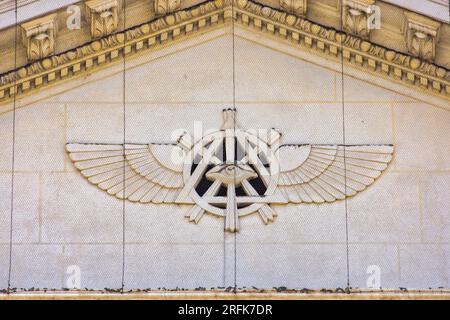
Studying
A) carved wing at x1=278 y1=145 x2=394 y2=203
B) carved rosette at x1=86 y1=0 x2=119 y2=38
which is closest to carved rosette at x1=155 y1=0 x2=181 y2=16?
carved rosette at x1=86 y1=0 x2=119 y2=38

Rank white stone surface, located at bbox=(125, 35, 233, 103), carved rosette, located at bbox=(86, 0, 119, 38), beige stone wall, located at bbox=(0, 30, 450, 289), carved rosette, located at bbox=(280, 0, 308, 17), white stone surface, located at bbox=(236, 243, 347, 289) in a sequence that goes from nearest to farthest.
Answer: white stone surface, located at bbox=(236, 243, 347, 289) < beige stone wall, located at bbox=(0, 30, 450, 289) < carved rosette, located at bbox=(86, 0, 119, 38) < carved rosette, located at bbox=(280, 0, 308, 17) < white stone surface, located at bbox=(125, 35, 233, 103)

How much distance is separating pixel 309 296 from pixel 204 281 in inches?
54.6

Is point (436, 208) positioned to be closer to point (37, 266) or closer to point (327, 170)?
point (327, 170)

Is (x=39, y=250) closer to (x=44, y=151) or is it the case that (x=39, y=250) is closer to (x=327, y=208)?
(x=44, y=151)

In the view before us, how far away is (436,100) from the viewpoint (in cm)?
2753

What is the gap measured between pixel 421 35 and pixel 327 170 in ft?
6.07

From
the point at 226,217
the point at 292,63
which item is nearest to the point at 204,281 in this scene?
the point at 226,217

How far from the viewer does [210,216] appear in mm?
27156

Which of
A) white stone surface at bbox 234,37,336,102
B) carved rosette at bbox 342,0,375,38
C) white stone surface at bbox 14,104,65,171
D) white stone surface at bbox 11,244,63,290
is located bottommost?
white stone surface at bbox 11,244,63,290

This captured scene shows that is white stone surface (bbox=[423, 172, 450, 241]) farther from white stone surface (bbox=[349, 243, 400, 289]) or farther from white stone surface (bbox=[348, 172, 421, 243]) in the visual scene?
white stone surface (bbox=[349, 243, 400, 289])

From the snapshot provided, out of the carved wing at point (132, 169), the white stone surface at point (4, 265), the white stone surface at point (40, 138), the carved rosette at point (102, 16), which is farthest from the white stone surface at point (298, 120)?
the white stone surface at point (4, 265)

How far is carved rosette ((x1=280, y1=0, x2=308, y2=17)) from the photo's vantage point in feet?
90.0

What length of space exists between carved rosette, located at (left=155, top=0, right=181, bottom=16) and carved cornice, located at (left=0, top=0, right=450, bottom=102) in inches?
2.7

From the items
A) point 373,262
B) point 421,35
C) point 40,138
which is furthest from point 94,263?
point 421,35
